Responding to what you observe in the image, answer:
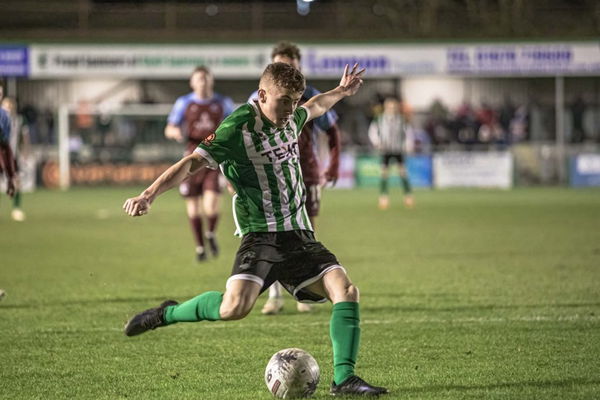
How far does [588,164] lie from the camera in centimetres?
2989

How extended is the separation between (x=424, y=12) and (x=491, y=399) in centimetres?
2893

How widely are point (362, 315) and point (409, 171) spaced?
72.5 feet

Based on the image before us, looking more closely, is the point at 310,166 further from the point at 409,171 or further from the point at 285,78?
the point at 409,171

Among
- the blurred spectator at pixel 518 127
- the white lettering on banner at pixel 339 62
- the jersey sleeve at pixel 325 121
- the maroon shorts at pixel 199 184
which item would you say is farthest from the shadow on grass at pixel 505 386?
the white lettering on banner at pixel 339 62

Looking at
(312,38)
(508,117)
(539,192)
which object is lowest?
(539,192)

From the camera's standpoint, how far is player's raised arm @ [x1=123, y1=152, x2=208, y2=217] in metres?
5.16

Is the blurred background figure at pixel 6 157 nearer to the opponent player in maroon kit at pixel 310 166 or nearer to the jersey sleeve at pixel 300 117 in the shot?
the opponent player in maroon kit at pixel 310 166

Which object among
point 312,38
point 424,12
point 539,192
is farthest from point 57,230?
point 424,12

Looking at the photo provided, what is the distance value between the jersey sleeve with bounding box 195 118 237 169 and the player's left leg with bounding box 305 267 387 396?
0.89m

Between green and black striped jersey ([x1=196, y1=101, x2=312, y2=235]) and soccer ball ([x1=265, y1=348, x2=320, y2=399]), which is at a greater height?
green and black striped jersey ([x1=196, y1=101, x2=312, y2=235])

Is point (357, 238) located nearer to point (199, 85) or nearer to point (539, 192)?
point (199, 85)

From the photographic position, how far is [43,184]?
3041cm

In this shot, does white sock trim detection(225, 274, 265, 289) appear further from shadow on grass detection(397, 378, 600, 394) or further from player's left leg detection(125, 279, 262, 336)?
shadow on grass detection(397, 378, 600, 394)

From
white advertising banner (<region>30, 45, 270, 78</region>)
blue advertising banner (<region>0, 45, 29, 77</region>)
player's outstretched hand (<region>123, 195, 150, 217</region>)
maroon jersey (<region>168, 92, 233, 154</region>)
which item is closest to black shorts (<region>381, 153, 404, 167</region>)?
white advertising banner (<region>30, 45, 270, 78</region>)
